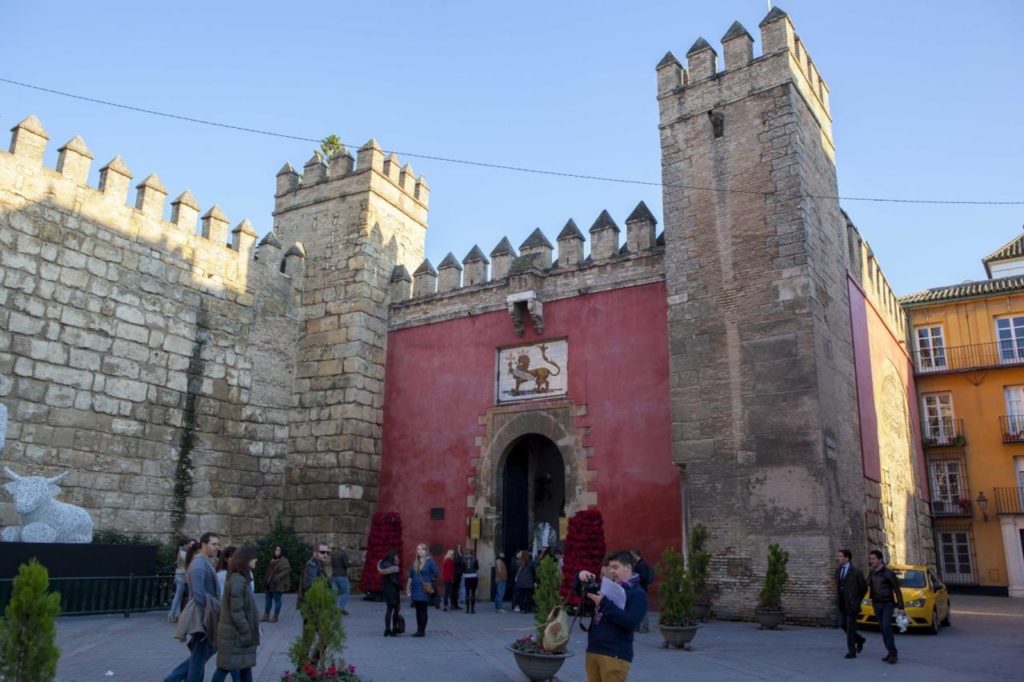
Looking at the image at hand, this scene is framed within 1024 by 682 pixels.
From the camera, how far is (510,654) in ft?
26.4

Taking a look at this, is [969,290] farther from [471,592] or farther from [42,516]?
[42,516]

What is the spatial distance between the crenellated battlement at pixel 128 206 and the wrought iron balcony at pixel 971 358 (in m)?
17.6

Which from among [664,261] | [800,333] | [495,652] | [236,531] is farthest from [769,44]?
[236,531]

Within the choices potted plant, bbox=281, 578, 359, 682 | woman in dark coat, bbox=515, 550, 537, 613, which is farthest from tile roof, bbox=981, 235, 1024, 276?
potted plant, bbox=281, 578, 359, 682

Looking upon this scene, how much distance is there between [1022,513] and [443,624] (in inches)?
646

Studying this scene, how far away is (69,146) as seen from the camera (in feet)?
42.2

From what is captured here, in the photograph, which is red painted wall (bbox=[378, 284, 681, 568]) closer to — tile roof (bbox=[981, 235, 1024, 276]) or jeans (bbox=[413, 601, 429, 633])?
jeans (bbox=[413, 601, 429, 633])

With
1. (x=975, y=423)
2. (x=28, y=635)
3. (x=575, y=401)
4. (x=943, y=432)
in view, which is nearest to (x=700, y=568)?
(x=575, y=401)

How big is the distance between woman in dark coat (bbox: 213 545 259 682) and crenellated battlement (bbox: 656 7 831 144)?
34.7 ft

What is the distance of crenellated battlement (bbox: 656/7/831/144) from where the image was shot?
12648 millimetres

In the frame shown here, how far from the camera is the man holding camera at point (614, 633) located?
170 inches

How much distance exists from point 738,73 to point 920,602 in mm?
8337

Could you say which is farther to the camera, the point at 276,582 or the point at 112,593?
the point at 276,582

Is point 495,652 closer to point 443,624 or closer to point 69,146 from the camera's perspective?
point 443,624
